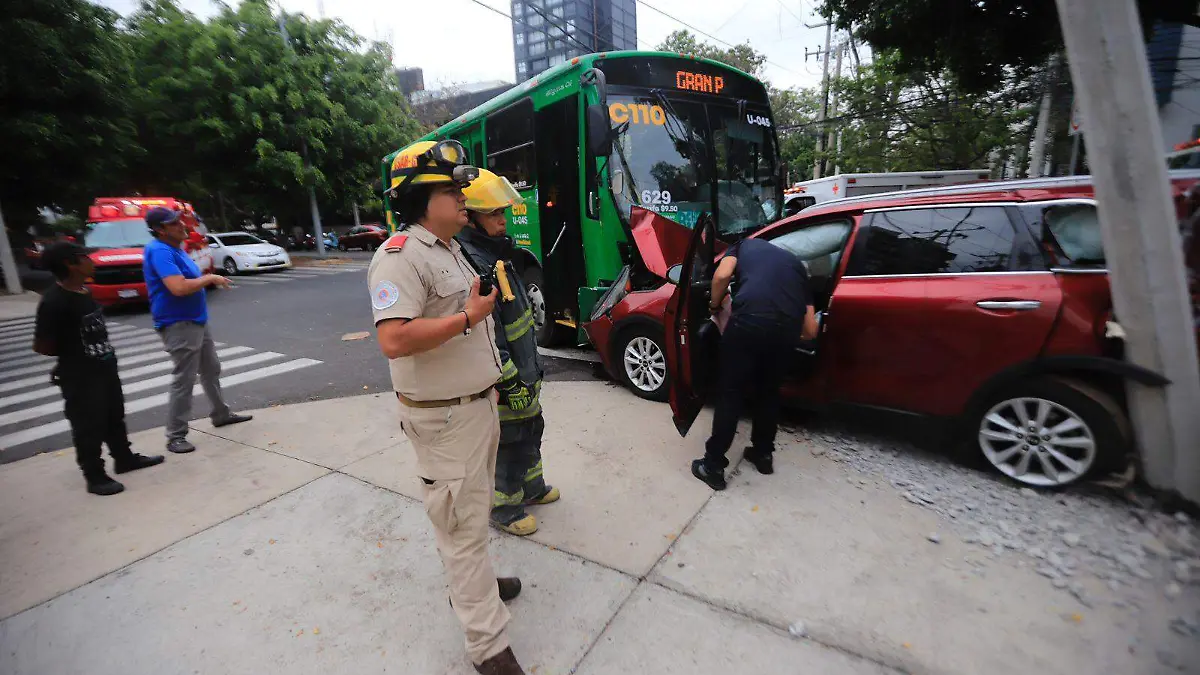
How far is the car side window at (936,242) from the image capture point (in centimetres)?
329

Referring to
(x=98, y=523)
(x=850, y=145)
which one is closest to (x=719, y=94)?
(x=98, y=523)

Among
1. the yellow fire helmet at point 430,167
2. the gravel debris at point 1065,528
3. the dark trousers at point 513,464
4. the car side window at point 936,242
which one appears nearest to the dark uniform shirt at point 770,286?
the car side window at point 936,242

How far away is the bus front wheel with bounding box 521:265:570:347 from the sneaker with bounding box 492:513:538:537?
4087 millimetres

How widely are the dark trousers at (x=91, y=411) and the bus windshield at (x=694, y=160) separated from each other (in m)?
4.11

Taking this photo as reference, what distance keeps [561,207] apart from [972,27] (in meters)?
6.68

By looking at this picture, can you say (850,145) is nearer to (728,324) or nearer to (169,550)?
(728,324)

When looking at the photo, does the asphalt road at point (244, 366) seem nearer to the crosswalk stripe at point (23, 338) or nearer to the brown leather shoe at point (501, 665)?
the crosswalk stripe at point (23, 338)

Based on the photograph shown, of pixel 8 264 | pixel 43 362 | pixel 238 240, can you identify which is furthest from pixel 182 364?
pixel 238 240

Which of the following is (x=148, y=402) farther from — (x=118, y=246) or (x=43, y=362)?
(x=118, y=246)

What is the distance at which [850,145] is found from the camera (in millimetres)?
20812

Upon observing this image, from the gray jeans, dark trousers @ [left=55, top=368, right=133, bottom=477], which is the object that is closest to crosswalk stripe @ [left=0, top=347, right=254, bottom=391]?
the gray jeans

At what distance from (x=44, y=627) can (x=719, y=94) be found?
6.48 metres

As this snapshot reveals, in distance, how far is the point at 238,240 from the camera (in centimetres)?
1981

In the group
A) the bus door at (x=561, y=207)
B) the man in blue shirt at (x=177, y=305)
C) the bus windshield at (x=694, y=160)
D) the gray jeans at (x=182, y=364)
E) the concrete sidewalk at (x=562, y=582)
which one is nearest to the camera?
the concrete sidewalk at (x=562, y=582)
